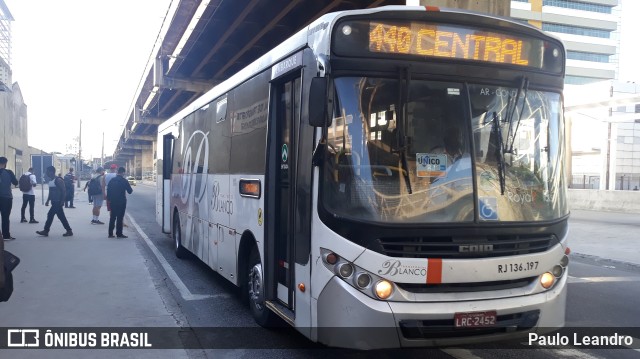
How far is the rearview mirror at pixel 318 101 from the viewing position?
4258 mm

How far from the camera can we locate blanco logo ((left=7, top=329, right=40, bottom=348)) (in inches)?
217

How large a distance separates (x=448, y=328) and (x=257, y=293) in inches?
104

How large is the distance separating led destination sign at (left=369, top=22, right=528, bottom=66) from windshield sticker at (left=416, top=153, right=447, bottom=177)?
0.91 meters

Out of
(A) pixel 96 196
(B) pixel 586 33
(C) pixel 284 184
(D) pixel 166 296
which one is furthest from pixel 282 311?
(B) pixel 586 33

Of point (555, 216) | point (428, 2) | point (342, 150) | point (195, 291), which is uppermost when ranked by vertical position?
point (428, 2)

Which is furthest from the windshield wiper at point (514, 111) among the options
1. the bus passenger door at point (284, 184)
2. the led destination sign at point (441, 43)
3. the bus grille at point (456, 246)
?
the bus passenger door at point (284, 184)

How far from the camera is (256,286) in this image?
618 cm

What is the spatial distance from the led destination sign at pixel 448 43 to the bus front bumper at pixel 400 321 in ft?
6.74

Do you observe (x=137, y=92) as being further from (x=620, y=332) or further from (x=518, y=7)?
(x=518, y=7)

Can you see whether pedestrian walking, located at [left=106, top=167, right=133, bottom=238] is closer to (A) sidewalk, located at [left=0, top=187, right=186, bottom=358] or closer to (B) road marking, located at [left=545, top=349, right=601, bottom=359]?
(A) sidewalk, located at [left=0, top=187, right=186, bottom=358]

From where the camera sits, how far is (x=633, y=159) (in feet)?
168

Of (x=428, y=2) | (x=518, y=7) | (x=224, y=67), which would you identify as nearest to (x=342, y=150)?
(x=428, y=2)

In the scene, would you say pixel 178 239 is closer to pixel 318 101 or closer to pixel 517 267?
pixel 318 101

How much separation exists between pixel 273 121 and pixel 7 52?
50.1 m
